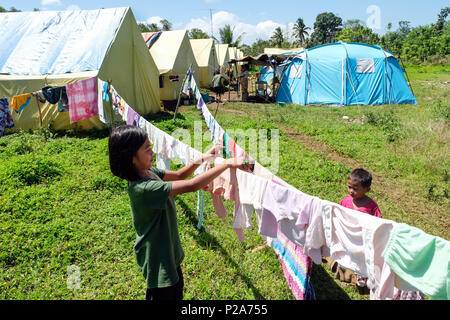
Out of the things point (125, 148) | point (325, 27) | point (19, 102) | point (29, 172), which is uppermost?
point (325, 27)

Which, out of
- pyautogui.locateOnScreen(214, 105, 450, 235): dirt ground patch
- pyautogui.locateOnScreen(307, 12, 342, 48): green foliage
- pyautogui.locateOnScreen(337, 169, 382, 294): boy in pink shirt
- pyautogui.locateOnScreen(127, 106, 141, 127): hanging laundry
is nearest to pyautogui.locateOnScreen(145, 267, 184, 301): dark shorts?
pyautogui.locateOnScreen(337, 169, 382, 294): boy in pink shirt

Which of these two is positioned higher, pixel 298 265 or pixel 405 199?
pixel 298 265

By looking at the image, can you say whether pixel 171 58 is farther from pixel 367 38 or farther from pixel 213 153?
pixel 367 38

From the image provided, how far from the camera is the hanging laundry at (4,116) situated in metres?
8.67

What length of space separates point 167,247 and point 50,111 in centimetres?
941

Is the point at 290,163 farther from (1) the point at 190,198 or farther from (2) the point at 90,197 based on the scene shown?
(2) the point at 90,197

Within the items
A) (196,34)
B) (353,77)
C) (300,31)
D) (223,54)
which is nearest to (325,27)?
(300,31)

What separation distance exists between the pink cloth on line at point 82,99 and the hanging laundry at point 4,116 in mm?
2758

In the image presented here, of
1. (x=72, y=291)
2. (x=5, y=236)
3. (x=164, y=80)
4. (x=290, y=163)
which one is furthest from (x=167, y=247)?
(x=164, y=80)

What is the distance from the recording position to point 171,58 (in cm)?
1495

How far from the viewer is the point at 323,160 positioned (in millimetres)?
6785

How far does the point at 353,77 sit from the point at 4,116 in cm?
1458

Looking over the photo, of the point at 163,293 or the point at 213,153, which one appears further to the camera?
the point at 213,153

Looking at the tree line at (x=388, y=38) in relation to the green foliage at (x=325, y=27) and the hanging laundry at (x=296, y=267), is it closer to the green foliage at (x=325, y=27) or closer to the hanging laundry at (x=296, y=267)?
the green foliage at (x=325, y=27)
